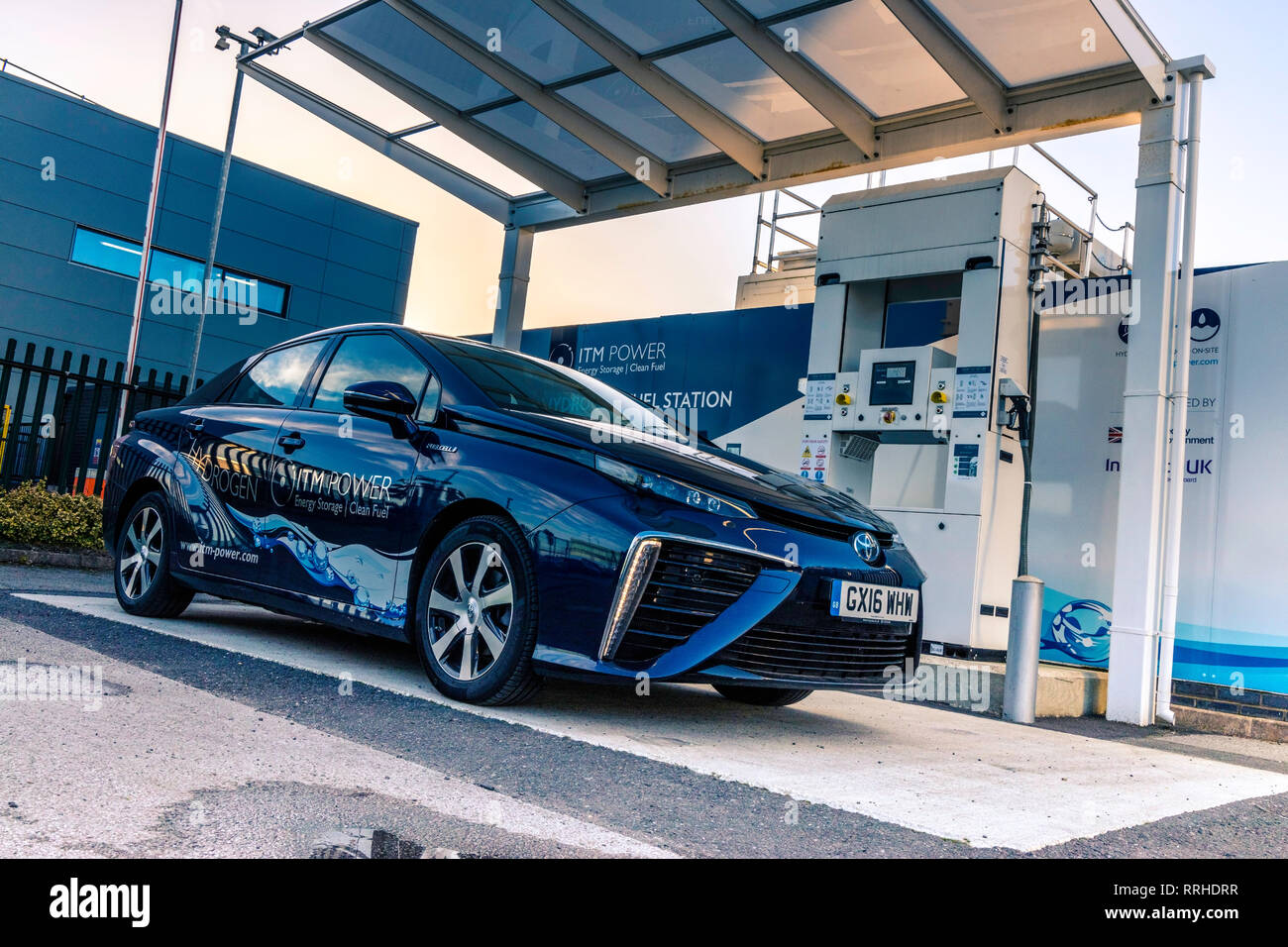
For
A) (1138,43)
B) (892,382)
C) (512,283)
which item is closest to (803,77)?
(1138,43)

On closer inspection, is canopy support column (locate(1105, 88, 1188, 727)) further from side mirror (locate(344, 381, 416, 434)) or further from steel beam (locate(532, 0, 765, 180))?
side mirror (locate(344, 381, 416, 434))

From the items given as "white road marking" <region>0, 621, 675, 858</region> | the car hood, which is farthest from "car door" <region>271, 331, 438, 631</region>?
"white road marking" <region>0, 621, 675, 858</region>

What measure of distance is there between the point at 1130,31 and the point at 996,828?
18.2 ft

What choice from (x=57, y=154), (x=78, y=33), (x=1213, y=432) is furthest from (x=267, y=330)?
(x=1213, y=432)

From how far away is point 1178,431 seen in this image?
632cm

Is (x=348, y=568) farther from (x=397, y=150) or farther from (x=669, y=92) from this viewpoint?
(x=397, y=150)

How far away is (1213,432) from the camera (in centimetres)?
758

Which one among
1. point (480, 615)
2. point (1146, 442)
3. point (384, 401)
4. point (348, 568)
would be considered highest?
point (1146, 442)

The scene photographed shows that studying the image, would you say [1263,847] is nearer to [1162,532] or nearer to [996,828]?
[996,828]

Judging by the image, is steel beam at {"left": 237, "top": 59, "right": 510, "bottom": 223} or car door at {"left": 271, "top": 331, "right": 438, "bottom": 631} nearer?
car door at {"left": 271, "top": 331, "right": 438, "bottom": 631}

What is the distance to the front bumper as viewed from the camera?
3287 millimetres

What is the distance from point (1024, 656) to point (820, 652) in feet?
8.28

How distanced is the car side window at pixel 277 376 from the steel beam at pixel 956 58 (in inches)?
165

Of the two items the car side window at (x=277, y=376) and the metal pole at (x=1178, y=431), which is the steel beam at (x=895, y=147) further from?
the car side window at (x=277, y=376)
